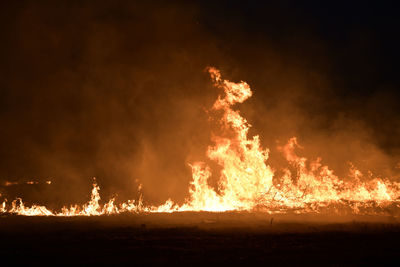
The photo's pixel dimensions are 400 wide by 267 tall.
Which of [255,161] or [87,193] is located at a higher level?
[255,161]

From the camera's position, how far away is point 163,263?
502 inches

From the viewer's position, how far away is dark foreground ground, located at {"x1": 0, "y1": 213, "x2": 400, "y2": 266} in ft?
43.8

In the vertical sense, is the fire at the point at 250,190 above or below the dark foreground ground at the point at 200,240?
above

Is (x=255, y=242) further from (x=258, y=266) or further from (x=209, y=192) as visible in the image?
(x=209, y=192)

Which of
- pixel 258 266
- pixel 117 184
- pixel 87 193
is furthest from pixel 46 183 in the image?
pixel 258 266

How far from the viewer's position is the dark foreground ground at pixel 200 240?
13.4 metres

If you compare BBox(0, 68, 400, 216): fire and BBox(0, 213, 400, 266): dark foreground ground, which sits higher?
BBox(0, 68, 400, 216): fire

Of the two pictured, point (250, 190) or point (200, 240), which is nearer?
point (200, 240)

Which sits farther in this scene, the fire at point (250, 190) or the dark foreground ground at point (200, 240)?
the fire at point (250, 190)

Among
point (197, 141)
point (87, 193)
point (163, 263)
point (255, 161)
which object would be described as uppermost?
point (197, 141)

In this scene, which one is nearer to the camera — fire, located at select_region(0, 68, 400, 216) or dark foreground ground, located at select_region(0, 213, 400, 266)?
dark foreground ground, located at select_region(0, 213, 400, 266)

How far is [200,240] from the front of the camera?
1705cm

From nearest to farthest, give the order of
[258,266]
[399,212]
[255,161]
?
[258,266]
[399,212]
[255,161]

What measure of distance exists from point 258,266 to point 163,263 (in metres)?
3.09
